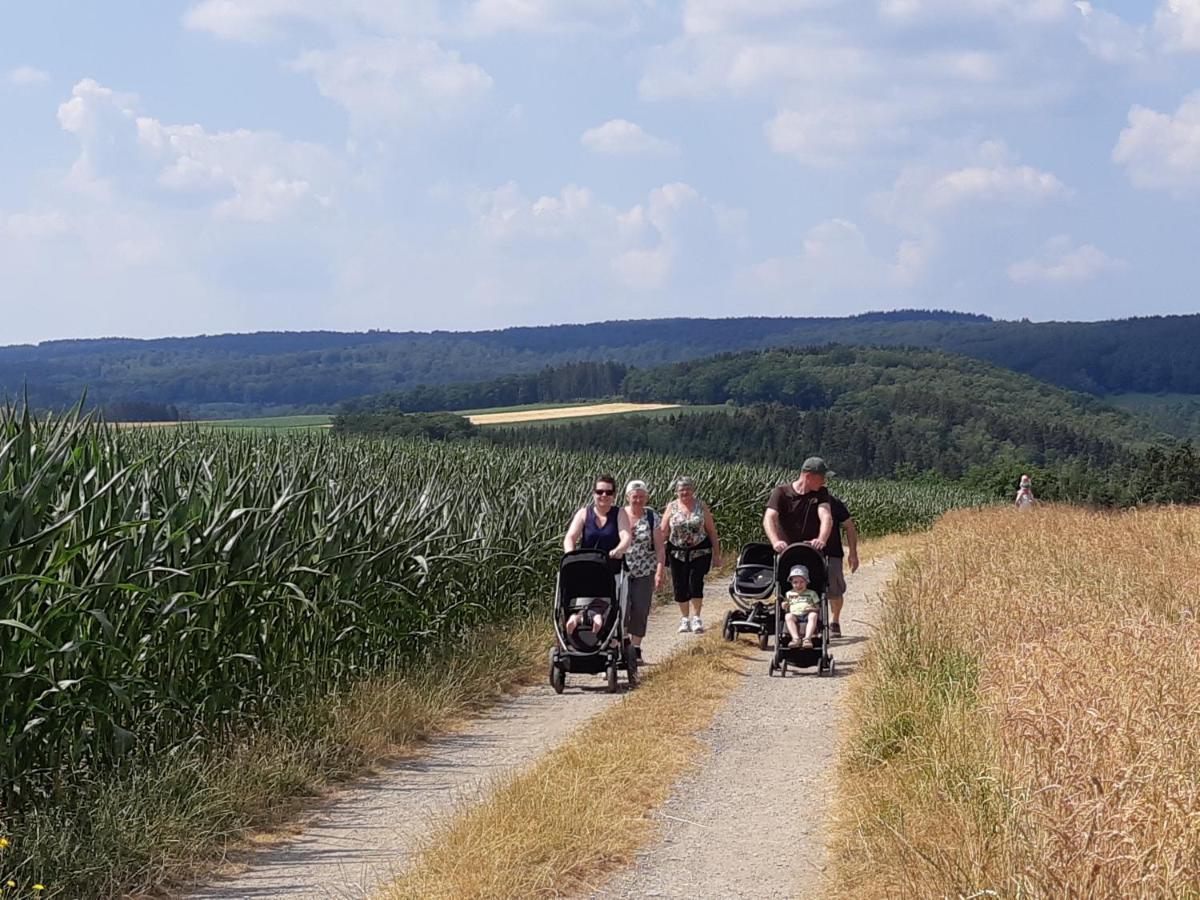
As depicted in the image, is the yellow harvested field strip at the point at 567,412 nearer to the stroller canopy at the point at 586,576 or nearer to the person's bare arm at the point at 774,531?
the person's bare arm at the point at 774,531

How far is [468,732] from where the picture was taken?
33.1 ft

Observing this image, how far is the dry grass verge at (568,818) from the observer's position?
5895 mm

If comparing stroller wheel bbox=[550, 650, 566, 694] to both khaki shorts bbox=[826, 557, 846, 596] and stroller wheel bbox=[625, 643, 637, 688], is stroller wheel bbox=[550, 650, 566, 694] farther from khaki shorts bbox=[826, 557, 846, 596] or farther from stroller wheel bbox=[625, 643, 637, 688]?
khaki shorts bbox=[826, 557, 846, 596]

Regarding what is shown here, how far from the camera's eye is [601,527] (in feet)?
41.6

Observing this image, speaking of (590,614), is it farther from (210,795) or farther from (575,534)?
(210,795)

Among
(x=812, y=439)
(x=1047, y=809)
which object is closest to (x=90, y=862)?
(x=1047, y=809)

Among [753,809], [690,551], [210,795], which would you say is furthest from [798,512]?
[210,795]

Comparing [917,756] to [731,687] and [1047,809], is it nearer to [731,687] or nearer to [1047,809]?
[1047,809]

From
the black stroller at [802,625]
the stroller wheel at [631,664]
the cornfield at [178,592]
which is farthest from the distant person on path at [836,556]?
the cornfield at [178,592]

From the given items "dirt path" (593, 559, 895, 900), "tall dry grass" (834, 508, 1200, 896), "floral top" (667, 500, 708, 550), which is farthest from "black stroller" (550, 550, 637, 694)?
"floral top" (667, 500, 708, 550)

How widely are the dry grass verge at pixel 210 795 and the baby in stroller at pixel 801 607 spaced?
2871 millimetres

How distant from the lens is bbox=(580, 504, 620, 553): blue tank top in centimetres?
1264

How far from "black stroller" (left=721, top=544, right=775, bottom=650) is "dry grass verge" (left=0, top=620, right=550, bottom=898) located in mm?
4102

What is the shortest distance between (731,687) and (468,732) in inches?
95.8
